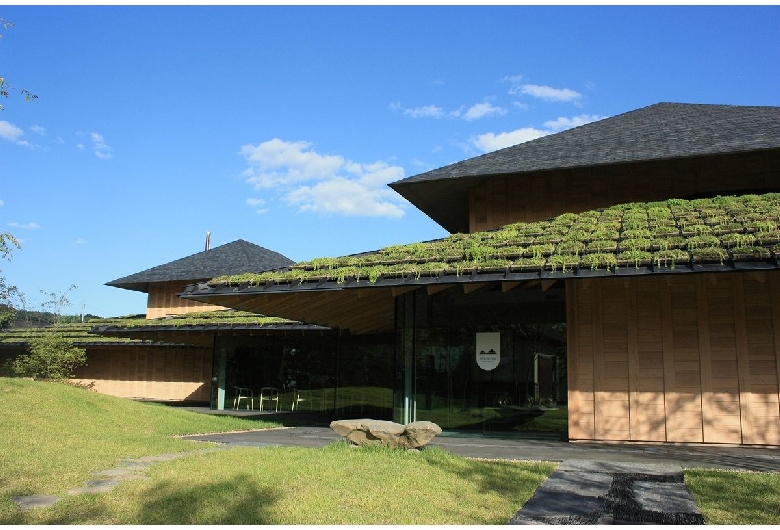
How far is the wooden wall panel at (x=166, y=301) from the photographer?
88.9ft

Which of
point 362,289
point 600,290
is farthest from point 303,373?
point 600,290

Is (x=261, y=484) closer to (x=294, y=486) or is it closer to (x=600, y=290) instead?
(x=294, y=486)

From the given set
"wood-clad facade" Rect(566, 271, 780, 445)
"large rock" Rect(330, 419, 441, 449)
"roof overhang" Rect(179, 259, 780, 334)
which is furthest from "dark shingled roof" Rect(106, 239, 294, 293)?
"large rock" Rect(330, 419, 441, 449)

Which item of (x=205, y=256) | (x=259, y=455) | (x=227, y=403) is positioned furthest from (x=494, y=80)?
(x=205, y=256)

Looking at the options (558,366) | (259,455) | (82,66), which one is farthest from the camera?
(82,66)

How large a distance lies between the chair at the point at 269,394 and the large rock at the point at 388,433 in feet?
46.0

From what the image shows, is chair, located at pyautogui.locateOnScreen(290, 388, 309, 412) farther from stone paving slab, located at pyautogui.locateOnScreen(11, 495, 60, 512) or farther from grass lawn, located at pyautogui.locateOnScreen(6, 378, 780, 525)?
stone paving slab, located at pyautogui.locateOnScreen(11, 495, 60, 512)

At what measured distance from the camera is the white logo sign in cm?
1202

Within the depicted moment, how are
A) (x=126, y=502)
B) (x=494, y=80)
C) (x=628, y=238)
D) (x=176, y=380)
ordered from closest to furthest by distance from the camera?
(x=126, y=502) → (x=628, y=238) → (x=494, y=80) → (x=176, y=380)

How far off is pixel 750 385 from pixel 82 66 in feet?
52.2

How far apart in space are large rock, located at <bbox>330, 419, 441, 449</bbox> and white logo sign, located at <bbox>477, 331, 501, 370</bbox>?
340 centimetres

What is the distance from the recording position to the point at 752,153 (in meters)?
12.3

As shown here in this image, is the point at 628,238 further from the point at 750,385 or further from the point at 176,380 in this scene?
the point at 176,380

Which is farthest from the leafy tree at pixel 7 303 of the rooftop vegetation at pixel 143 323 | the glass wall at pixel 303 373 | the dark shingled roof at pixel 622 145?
the dark shingled roof at pixel 622 145
